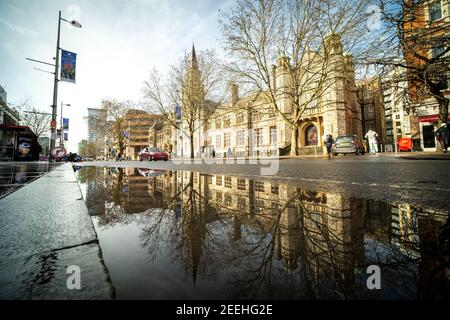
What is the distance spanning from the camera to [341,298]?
54cm

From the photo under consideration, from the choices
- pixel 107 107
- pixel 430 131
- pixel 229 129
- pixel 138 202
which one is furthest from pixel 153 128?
pixel 138 202

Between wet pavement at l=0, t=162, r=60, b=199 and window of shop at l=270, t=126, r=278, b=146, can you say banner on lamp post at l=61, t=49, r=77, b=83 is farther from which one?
window of shop at l=270, t=126, r=278, b=146

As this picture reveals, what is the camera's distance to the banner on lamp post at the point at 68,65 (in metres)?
10.5

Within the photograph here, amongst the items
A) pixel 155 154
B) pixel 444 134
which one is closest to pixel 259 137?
pixel 155 154

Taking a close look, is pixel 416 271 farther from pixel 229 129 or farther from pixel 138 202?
pixel 229 129

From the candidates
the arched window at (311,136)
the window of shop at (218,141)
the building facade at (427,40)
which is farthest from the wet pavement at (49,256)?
the window of shop at (218,141)

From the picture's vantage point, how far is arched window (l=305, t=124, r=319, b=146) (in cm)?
3041

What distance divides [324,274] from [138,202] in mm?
1592

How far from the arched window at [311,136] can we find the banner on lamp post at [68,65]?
2760cm

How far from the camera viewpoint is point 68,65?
10.6 meters

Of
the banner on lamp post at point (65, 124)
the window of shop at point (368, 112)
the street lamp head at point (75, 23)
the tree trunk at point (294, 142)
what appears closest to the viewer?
the street lamp head at point (75, 23)

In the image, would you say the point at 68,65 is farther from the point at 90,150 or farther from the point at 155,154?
the point at 90,150

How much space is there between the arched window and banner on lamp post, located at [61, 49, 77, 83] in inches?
1087

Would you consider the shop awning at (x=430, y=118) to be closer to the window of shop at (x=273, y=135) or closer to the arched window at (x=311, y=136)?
the arched window at (x=311, y=136)
